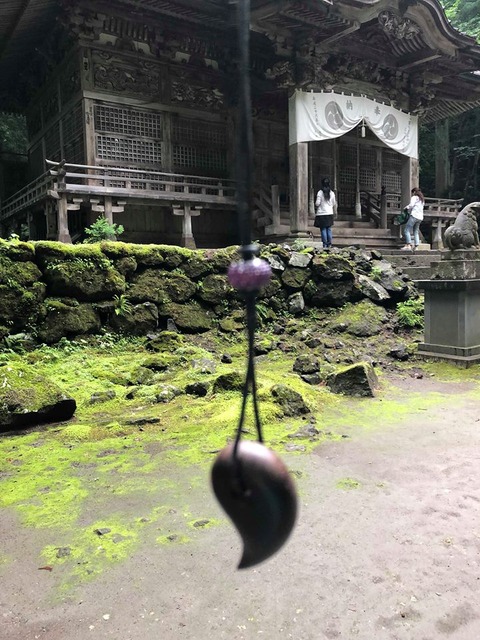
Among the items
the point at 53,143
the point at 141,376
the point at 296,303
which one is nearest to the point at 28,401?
the point at 141,376

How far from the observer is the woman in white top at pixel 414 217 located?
1280 cm

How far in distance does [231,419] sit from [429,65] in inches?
517

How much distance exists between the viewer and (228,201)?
1209 centimetres

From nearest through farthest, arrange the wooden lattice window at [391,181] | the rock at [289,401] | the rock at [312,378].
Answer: the rock at [289,401] < the rock at [312,378] < the wooden lattice window at [391,181]

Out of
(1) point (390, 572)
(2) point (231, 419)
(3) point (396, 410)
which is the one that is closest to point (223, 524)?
(1) point (390, 572)

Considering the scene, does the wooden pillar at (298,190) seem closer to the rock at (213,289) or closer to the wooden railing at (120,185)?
the wooden railing at (120,185)

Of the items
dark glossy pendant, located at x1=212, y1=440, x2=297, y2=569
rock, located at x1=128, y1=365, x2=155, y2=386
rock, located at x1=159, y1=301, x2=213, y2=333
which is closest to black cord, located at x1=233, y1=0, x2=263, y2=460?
dark glossy pendant, located at x1=212, y1=440, x2=297, y2=569

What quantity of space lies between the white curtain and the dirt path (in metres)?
10.4

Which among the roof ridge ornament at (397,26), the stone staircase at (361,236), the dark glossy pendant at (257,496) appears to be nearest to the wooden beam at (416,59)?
the roof ridge ornament at (397,26)

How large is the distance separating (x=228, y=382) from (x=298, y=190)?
300 inches

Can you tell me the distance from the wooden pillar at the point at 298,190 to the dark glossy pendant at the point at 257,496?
11.4 metres

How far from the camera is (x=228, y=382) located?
5512mm

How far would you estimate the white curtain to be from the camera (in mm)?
12125

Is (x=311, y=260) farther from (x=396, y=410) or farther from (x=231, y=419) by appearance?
(x=231, y=419)
